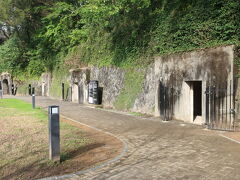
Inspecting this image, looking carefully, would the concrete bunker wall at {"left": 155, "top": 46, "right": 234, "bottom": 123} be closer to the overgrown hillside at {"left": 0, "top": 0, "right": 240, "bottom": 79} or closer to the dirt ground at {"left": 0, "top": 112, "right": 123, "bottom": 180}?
the overgrown hillside at {"left": 0, "top": 0, "right": 240, "bottom": 79}

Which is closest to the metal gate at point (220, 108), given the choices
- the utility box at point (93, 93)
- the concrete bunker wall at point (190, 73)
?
the concrete bunker wall at point (190, 73)

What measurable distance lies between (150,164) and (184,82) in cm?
644

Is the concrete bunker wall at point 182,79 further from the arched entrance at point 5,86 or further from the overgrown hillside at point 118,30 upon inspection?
the arched entrance at point 5,86

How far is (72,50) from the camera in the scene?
25.5 meters

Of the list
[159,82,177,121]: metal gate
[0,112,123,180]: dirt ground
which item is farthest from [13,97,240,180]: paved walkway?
[159,82,177,121]: metal gate

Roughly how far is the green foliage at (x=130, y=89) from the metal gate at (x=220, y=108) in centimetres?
541

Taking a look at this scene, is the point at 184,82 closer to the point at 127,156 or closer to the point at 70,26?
the point at 127,156

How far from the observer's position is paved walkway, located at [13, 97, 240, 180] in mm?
5035

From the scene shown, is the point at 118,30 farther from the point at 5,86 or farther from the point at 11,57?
the point at 5,86

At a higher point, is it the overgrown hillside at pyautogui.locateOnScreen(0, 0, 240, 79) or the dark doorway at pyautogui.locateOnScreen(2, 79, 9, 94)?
the overgrown hillside at pyautogui.locateOnScreen(0, 0, 240, 79)

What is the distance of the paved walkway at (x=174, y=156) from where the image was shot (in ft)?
16.5

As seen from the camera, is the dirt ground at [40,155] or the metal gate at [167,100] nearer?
the dirt ground at [40,155]

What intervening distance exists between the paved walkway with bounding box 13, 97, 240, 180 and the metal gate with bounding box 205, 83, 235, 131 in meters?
0.69

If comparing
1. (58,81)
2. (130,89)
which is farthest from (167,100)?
(58,81)
